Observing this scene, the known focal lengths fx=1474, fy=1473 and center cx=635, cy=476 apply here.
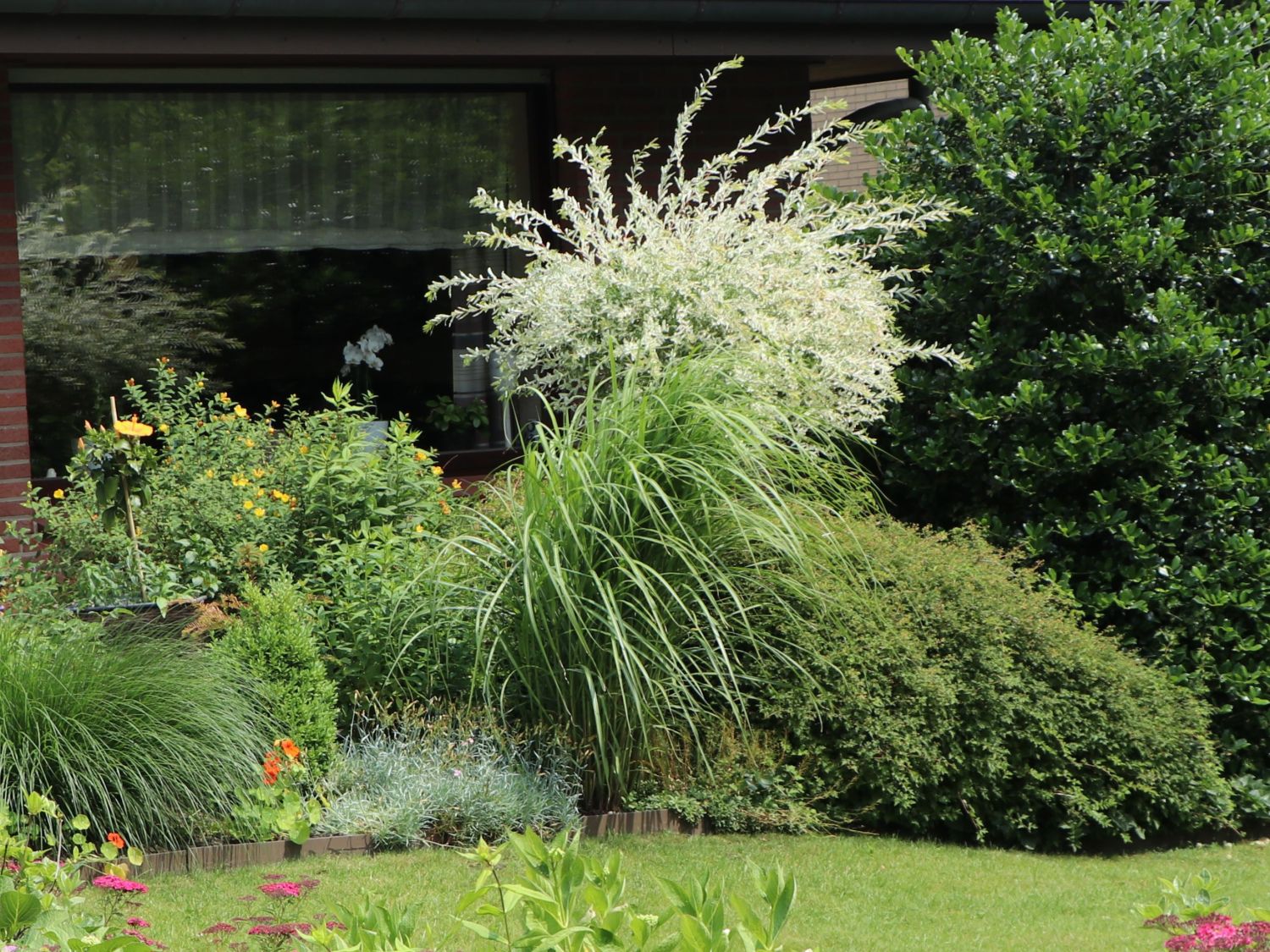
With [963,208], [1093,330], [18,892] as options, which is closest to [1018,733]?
[1093,330]

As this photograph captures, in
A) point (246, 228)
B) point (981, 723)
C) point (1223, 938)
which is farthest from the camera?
point (246, 228)

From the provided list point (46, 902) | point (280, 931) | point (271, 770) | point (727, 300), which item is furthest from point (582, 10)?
point (46, 902)

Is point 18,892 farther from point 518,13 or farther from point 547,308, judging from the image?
point 518,13

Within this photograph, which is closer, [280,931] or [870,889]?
[280,931]

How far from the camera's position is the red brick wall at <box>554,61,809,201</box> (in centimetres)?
857

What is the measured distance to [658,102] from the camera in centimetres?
873

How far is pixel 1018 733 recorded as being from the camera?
18.4ft

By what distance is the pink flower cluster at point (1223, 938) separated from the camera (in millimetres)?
2422

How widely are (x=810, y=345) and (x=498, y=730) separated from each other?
2.25m

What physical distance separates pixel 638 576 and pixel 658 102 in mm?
4436

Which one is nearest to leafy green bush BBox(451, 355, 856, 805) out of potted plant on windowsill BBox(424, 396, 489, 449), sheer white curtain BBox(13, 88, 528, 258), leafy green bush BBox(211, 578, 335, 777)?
leafy green bush BBox(211, 578, 335, 777)

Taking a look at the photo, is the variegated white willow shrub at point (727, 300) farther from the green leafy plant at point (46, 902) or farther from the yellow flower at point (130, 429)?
the green leafy plant at point (46, 902)

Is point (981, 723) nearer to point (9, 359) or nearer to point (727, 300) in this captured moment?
point (727, 300)

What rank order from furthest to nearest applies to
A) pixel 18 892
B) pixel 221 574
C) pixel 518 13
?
pixel 518 13
pixel 221 574
pixel 18 892
